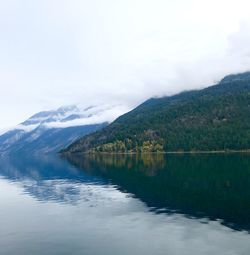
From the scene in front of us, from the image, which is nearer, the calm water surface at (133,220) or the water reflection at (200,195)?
the calm water surface at (133,220)

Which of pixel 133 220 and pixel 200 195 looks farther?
pixel 200 195

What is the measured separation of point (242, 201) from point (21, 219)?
52189 mm

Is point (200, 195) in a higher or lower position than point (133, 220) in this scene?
higher

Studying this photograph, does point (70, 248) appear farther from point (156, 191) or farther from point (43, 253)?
point (156, 191)

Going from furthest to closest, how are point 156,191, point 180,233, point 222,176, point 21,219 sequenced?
point 222,176 → point 156,191 → point 21,219 → point 180,233

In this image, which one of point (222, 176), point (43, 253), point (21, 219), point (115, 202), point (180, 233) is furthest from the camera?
point (222, 176)

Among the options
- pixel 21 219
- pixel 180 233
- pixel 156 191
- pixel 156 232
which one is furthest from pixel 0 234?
pixel 156 191

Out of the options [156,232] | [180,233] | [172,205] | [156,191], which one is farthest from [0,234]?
[156,191]

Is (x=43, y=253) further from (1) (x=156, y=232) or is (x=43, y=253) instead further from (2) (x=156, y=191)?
(2) (x=156, y=191)

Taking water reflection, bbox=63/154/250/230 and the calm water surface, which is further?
water reflection, bbox=63/154/250/230

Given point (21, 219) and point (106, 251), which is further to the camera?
point (21, 219)

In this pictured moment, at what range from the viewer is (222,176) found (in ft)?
473

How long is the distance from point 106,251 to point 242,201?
44.0 metres

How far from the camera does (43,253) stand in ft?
192
